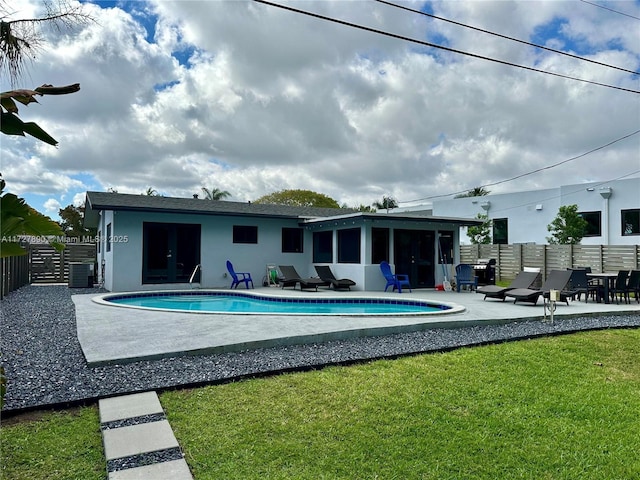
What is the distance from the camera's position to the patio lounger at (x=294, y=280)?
14.8 meters

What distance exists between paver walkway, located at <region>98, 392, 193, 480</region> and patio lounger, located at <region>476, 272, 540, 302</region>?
32.0 feet

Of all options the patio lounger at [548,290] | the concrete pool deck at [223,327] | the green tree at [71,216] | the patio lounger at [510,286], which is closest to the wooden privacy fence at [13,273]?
the concrete pool deck at [223,327]

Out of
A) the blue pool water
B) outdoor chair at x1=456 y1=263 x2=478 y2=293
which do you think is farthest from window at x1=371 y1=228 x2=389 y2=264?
the blue pool water

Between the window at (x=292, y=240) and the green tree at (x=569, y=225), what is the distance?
44.0 feet

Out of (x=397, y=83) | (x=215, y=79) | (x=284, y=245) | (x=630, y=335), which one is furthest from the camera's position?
(x=284, y=245)

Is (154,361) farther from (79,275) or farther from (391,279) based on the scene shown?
(79,275)

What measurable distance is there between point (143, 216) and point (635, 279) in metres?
15.4

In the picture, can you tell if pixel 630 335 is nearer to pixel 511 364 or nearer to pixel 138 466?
pixel 511 364

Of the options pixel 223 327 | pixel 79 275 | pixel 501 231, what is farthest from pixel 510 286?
pixel 501 231

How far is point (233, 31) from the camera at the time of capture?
9500mm

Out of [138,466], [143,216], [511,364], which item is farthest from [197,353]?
[143,216]

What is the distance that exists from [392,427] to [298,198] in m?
44.8

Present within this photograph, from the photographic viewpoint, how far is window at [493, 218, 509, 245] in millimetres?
26438

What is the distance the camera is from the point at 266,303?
1277 cm
